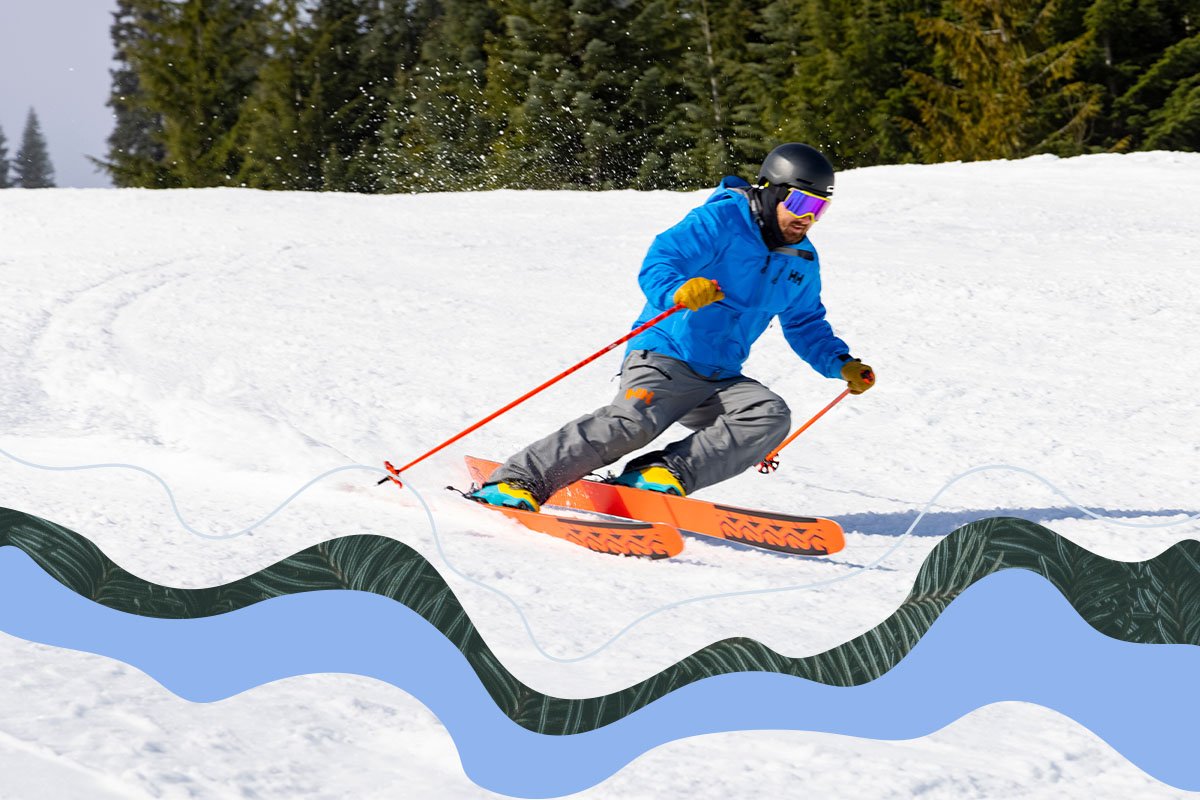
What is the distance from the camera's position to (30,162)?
65.8 metres

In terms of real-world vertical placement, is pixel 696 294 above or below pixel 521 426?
above

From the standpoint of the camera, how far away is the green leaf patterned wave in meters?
2.11

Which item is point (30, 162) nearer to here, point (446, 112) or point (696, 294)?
point (446, 112)

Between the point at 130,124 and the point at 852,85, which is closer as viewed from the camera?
the point at 852,85

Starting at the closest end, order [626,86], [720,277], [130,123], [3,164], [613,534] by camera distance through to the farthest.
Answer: [613,534] → [720,277] → [626,86] → [130,123] → [3,164]

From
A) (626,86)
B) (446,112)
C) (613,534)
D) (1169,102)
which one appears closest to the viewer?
(613,534)

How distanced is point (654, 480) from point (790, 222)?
2.73ft

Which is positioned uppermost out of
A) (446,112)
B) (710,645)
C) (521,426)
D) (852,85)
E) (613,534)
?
(446,112)

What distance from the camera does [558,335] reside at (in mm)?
5926

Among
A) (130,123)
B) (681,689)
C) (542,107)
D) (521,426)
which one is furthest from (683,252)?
(130,123)

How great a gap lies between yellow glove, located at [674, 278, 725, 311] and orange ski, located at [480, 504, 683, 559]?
59 cm

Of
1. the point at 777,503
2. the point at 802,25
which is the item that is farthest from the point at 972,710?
the point at 802,25

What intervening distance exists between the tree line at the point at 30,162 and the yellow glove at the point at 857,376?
66010 mm

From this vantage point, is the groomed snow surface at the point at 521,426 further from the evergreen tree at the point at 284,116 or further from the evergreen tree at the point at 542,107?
the evergreen tree at the point at 284,116
